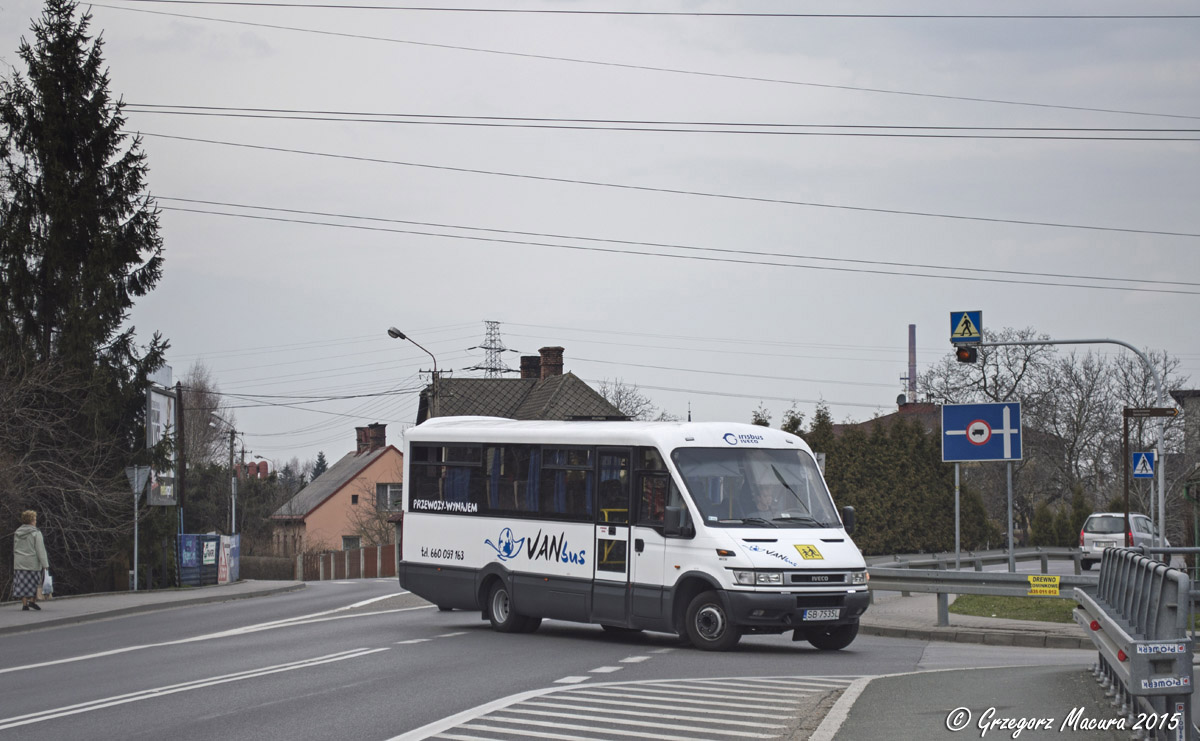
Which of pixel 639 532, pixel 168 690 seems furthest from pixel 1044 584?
pixel 168 690

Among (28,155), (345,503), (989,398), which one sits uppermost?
(28,155)

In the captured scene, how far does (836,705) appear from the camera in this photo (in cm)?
1006

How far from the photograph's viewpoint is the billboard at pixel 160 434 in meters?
35.4

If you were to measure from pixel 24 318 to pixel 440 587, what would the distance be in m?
20.4

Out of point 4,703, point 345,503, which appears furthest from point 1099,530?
point 345,503

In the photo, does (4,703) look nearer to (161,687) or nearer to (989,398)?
(161,687)

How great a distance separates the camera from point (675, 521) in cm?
1553

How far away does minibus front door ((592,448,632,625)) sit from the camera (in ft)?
54.1

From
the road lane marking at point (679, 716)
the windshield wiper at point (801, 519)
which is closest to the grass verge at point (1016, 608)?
the windshield wiper at point (801, 519)

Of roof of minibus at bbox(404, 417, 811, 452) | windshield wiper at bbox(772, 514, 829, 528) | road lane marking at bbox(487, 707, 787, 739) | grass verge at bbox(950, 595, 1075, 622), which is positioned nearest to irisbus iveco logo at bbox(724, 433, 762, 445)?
roof of minibus at bbox(404, 417, 811, 452)

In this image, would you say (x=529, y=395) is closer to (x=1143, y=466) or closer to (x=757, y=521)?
(x=1143, y=466)

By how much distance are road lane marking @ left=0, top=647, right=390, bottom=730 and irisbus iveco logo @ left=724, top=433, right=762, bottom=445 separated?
491 cm

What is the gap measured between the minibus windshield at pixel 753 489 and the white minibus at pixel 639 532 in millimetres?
19

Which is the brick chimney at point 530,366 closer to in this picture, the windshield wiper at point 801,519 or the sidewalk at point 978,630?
the sidewalk at point 978,630
